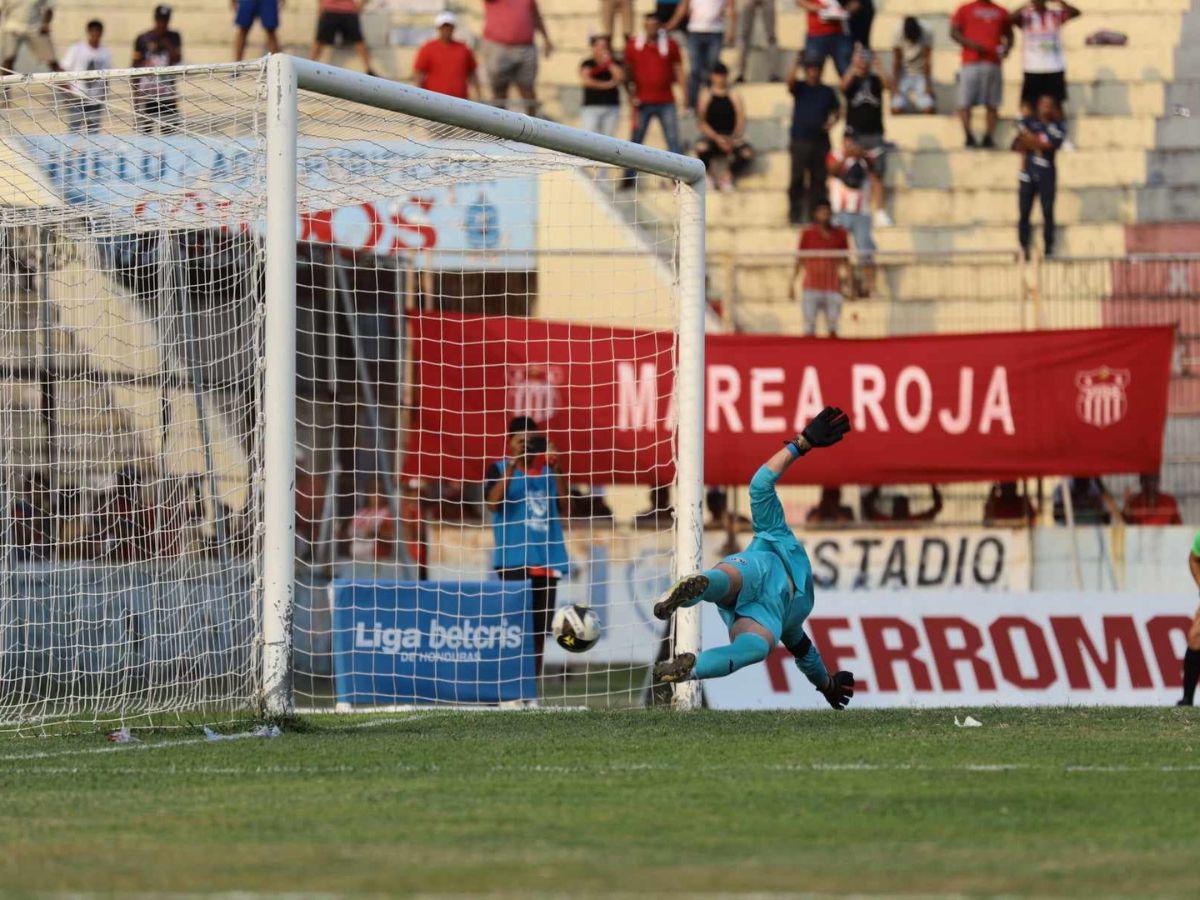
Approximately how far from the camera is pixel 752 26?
22250 mm

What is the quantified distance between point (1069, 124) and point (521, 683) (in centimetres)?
1120

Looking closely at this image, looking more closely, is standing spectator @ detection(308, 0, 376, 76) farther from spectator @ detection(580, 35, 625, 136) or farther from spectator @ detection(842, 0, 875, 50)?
spectator @ detection(842, 0, 875, 50)

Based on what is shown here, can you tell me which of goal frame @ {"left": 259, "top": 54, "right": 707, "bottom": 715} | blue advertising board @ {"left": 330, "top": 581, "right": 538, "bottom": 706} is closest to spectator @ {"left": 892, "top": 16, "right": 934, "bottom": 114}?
blue advertising board @ {"left": 330, "top": 581, "right": 538, "bottom": 706}

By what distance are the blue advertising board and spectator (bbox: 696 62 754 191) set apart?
819 cm

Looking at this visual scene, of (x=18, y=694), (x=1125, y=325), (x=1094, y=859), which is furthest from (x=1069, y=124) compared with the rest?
(x=1094, y=859)

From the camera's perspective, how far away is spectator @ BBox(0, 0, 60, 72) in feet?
71.7

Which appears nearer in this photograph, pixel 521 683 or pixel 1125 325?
pixel 521 683

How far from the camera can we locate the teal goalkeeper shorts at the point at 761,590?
956 centimetres

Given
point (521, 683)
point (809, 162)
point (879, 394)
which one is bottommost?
point (521, 683)

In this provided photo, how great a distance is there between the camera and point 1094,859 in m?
5.50

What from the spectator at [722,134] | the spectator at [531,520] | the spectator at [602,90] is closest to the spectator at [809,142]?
the spectator at [722,134]

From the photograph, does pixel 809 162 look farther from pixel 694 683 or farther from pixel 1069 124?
pixel 694 683

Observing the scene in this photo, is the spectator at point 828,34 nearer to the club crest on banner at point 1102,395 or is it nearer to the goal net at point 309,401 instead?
the goal net at point 309,401

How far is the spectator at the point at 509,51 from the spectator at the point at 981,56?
4.67 meters
